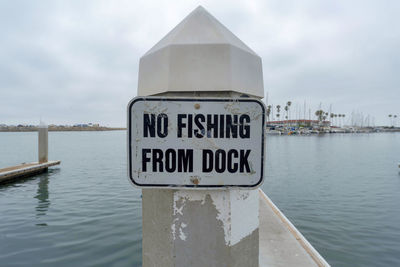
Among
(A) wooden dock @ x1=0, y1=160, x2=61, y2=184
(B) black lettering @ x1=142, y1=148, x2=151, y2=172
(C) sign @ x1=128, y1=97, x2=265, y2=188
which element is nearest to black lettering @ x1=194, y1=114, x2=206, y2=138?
(C) sign @ x1=128, y1=97, x2=265, y2=188

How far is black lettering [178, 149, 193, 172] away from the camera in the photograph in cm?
142

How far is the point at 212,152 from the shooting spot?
1410mm

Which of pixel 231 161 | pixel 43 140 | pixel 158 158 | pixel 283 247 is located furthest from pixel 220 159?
pixel 43 140

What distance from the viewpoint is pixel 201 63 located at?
4.96 ft

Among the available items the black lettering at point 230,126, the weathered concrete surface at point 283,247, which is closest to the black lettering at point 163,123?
the black lettering at point 230,126

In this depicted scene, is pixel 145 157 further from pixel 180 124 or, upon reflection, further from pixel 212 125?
pixel 212 125

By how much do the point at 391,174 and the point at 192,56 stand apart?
26517mm

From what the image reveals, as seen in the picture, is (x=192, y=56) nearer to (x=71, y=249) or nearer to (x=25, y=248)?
(x=71, y=249)

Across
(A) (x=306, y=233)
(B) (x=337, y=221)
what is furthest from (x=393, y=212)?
(A) (x=306, y=233)

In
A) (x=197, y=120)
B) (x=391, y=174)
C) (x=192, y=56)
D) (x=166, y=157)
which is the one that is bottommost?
(x=391, y=174)

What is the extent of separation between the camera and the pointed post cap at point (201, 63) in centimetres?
150

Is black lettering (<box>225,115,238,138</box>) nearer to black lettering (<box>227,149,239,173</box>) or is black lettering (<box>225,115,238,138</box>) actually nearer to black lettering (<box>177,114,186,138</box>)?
black lettering (<box>227,149,239,173</box>)

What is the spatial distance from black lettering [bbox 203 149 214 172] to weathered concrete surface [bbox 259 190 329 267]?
3280 millimetres

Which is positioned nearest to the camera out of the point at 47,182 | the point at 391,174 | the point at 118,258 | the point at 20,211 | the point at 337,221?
the point at 118,258
